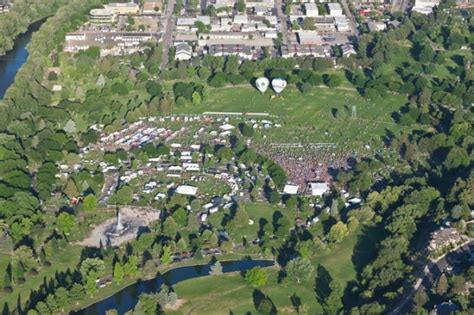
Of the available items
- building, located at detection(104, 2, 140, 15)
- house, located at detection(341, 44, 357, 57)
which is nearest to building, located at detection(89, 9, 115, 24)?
building, located at detection(104, 2, 140, 15)

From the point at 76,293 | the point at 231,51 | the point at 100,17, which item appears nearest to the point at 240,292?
the point at 76,293

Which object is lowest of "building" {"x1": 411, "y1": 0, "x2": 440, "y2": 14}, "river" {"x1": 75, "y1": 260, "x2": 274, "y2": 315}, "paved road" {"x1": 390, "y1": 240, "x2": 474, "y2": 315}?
"river" {"x1": 75, "y1": 260, "x2": 274, "y2": 315}

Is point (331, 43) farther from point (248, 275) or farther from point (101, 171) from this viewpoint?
point (248, 275)

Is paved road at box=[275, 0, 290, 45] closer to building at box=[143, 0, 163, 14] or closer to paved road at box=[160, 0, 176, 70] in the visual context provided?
paved road at box=[160, 0, 176, 70]

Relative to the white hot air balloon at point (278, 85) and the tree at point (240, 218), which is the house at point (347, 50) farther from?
the tree at point (240, 218)

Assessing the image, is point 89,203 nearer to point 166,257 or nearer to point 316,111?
point 166,257

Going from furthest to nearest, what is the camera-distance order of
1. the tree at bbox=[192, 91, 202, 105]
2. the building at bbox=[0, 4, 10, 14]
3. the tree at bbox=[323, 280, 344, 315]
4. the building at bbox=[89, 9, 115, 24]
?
the building at bbox=[0, 4, 10, 14], the building at bbox=[89, 9, 115, 24], the tree at bbox=[192, 91, 202, 105], the tree at bbox=[323, 280, 344, 315]
